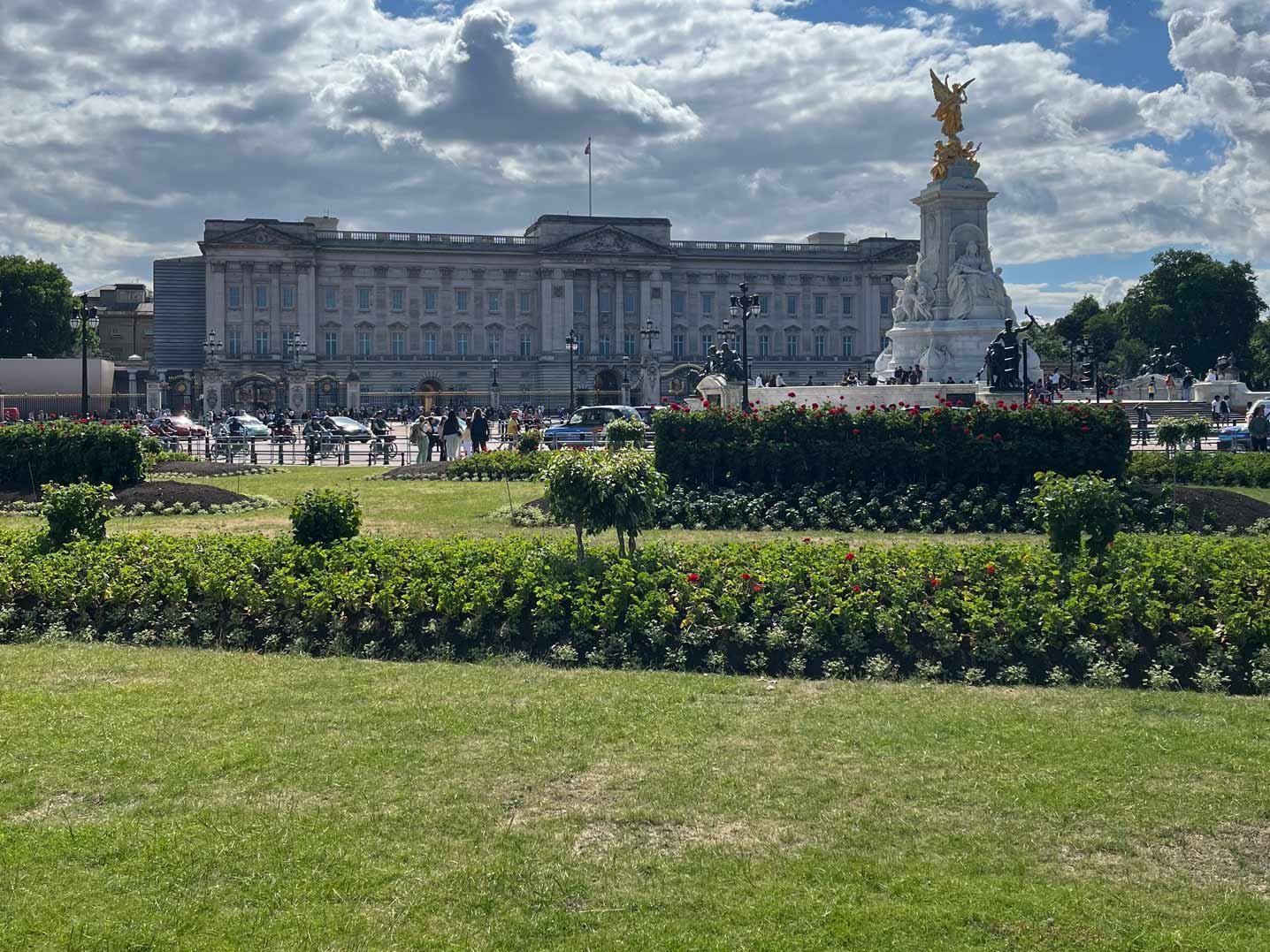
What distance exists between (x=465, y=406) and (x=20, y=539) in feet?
259

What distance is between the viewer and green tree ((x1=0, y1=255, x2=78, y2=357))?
8612cm

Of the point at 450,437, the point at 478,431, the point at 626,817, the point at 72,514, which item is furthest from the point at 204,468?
the point at 626,817

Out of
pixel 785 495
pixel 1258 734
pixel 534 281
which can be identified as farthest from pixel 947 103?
pixel 534 281

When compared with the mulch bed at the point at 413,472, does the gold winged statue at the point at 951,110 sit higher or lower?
higher

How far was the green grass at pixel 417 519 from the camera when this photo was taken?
17.6 m

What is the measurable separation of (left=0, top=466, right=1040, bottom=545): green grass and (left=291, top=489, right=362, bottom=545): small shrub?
211 cm

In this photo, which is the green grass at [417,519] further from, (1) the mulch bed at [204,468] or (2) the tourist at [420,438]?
(2) the tourist at [420,438]

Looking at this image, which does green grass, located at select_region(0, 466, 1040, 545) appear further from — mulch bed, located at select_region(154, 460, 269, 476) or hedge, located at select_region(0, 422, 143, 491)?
hedge, located at select_region(0, 422, 143, 491)

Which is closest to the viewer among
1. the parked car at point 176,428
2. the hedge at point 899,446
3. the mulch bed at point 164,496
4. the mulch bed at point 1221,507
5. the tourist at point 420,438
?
the mulch bed at point 1221,507

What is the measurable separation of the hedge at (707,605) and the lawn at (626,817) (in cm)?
76

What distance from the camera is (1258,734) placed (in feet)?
26.2

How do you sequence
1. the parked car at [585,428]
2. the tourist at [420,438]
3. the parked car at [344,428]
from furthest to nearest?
1. the parked car at [344,428]
2. the parked car at [585,428]
3. the tourist at [420,438]

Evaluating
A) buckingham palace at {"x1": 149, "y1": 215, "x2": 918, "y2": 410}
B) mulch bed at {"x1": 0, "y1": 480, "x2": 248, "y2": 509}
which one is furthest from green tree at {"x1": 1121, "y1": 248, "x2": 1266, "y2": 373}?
mulch bed at {"x1": 0, "y1": 480, "x2": 248, "y2": 509}

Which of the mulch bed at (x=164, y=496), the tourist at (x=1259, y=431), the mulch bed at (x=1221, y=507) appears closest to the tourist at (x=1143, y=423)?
the tourist at (x=1259, y=431)
